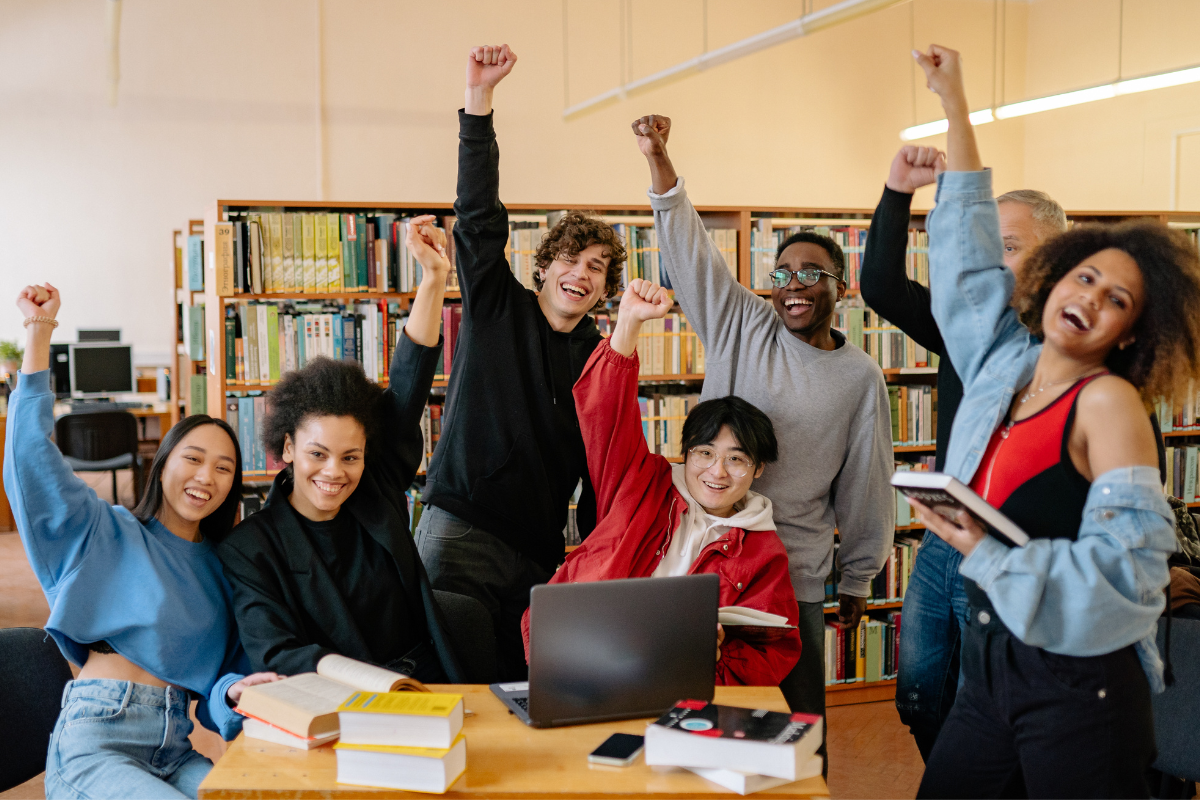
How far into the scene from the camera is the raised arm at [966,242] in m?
1.58

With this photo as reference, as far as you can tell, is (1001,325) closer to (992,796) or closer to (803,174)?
(992,796)

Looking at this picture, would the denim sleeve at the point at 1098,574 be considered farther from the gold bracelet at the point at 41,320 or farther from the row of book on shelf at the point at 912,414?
the row of book on shelf at the point at 912,414

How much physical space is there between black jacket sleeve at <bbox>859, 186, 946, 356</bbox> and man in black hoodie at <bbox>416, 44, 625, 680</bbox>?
669 mm

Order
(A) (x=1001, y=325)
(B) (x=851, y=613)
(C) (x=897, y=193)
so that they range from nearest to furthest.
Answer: (A) (x=1001, y=325)
(C) (x=897, y=193)
(B) (x=851, y=613)

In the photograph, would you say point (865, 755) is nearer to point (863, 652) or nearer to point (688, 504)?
point (863, 652)

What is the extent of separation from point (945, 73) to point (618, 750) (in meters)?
1.24

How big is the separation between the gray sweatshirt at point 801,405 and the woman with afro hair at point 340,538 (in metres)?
0.60

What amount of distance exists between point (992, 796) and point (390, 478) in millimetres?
1434

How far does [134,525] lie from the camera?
1.92 metres

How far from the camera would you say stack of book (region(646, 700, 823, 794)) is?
4.44ft

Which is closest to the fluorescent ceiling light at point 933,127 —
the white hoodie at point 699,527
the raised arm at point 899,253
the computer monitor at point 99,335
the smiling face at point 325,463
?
the raised arm at point 899,253

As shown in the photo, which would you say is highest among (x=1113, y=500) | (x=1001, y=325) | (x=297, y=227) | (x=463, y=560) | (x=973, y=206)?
(x=297, y=227)

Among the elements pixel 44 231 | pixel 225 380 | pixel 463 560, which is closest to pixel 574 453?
pixel 463 560

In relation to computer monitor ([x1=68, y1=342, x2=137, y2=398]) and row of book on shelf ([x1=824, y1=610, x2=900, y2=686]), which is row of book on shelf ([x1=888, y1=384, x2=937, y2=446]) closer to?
row of book on shelf ([x1=824, y1=610, x2=900, y2=686])
